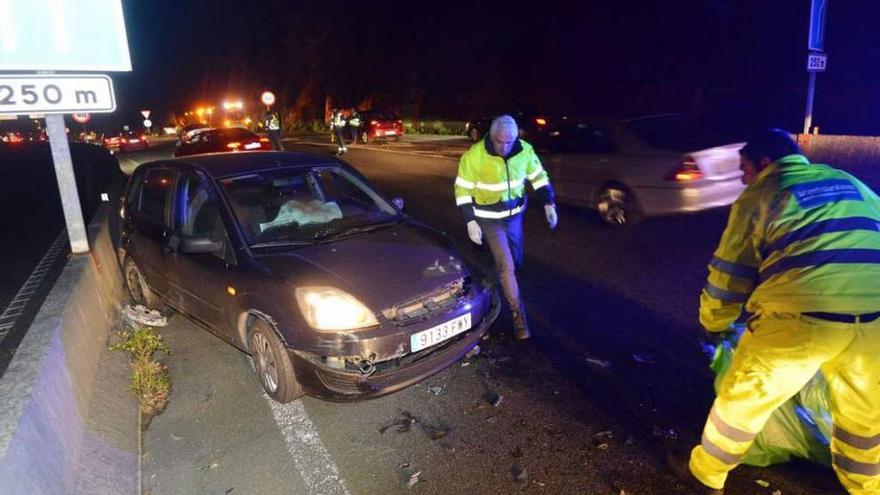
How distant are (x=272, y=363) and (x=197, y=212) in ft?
5.05

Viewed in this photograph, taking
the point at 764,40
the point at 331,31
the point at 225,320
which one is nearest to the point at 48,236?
the point at 225,320

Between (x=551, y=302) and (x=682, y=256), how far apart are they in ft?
6.57

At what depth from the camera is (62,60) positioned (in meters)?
4.32

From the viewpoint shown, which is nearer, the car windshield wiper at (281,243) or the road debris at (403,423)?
the road debris at (403,423)

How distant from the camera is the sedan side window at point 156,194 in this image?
191 inches

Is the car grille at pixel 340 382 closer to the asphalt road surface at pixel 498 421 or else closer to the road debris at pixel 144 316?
the asphalt road surface at pixel 498 421

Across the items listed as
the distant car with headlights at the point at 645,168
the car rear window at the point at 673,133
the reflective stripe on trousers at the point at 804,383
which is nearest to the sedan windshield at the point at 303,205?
the reflective stripe on trousers at the point at 804,383

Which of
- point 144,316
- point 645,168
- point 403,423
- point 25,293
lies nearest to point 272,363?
point 403,423

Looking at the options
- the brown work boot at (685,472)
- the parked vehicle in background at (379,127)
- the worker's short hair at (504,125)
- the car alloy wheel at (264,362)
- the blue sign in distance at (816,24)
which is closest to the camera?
the brown work boot at (685,472)

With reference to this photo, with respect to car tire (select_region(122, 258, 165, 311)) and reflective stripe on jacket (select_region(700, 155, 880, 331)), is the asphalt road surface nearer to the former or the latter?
car tire (select_region(122, 258, 165, 311))

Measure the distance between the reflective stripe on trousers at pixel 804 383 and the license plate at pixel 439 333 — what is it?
159 centimetres

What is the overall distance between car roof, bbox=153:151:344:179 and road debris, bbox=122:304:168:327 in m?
1.39

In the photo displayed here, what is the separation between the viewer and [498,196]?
444cm

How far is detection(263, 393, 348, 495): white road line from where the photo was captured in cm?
296
